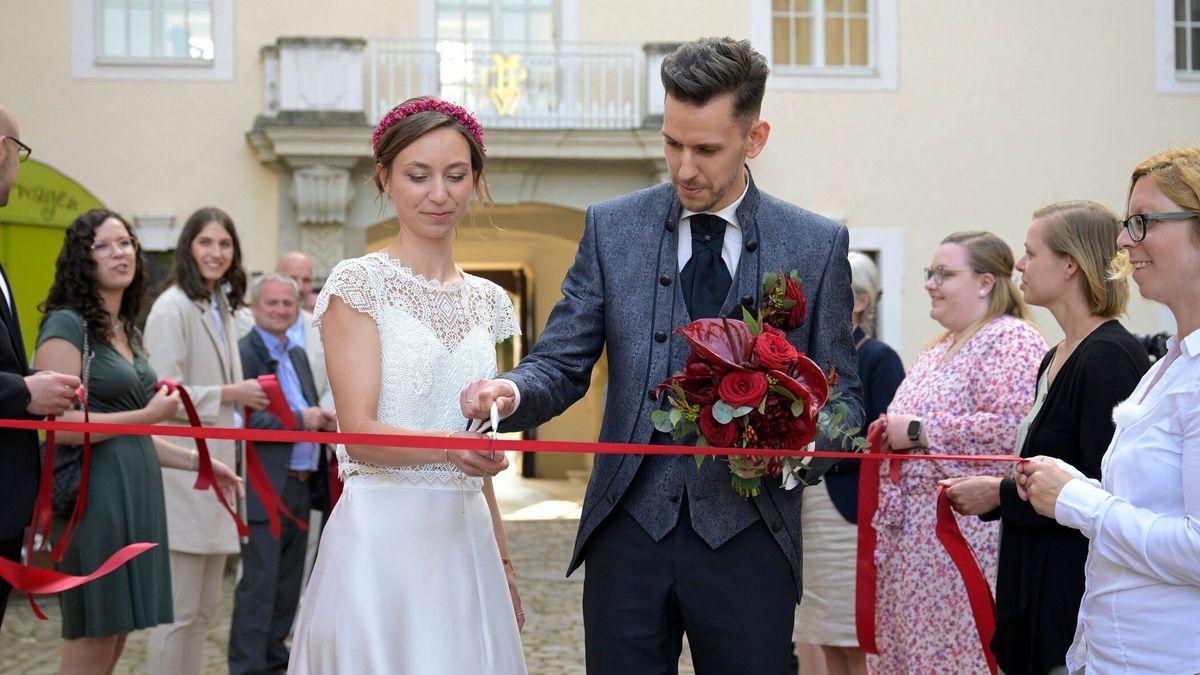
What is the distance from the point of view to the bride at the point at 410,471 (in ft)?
11.3

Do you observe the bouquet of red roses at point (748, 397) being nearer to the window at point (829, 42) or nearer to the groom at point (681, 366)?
the groom at point (681, 366)

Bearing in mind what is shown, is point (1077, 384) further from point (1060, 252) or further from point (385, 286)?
point (385, 286)

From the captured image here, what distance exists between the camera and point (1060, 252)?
13.8 feet

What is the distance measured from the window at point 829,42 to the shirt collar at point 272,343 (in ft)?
33.3

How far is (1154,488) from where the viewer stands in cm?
298

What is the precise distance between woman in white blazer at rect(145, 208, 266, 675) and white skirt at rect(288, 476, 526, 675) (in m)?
2.29

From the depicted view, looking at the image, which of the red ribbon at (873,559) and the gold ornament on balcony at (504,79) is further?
the gold ornament on balcony at (504,79)

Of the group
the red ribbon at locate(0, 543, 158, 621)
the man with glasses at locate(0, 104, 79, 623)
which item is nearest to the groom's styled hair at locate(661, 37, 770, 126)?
the red ribbon at locate(0, 543, 158, 621)

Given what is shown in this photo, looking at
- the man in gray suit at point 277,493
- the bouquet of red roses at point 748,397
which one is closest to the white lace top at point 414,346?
the bouquet of red roses at point 748,397

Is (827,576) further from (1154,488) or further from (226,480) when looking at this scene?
(1154,488)

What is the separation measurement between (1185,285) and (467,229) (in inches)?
707

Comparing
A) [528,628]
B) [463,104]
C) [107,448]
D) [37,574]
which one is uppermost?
[463,104]

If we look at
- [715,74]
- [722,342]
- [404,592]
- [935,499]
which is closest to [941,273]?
[935,499]

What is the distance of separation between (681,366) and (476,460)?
54 cm
